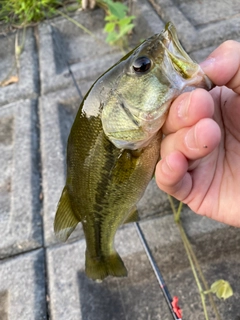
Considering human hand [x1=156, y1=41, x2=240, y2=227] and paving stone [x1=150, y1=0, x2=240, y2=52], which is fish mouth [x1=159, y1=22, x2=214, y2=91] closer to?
human hand [x1=156, y1=41, x2=240, y2=227]

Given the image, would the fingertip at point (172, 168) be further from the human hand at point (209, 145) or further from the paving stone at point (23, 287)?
Answer: the paving stone at point (23, 287)

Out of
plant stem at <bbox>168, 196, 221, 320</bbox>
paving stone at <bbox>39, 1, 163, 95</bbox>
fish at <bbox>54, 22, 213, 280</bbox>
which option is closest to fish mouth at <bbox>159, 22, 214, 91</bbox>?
fish at <bbox>54, 22, 213, 280</bbox>

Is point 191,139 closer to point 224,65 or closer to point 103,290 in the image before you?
point 224,65

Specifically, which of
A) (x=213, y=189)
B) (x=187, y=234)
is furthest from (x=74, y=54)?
(x=213, y=189)

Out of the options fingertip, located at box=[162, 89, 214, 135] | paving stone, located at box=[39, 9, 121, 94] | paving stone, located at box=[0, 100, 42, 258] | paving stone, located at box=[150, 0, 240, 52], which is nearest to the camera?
fingertip, located at box=[162, 89, 214, 135]

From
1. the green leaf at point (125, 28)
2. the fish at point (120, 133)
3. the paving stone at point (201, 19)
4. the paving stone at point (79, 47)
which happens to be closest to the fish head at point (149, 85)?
the fish at point (120, 133)

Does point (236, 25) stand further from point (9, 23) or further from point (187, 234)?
point (9, 23)

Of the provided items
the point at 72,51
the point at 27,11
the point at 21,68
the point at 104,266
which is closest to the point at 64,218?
the point at 104,266
